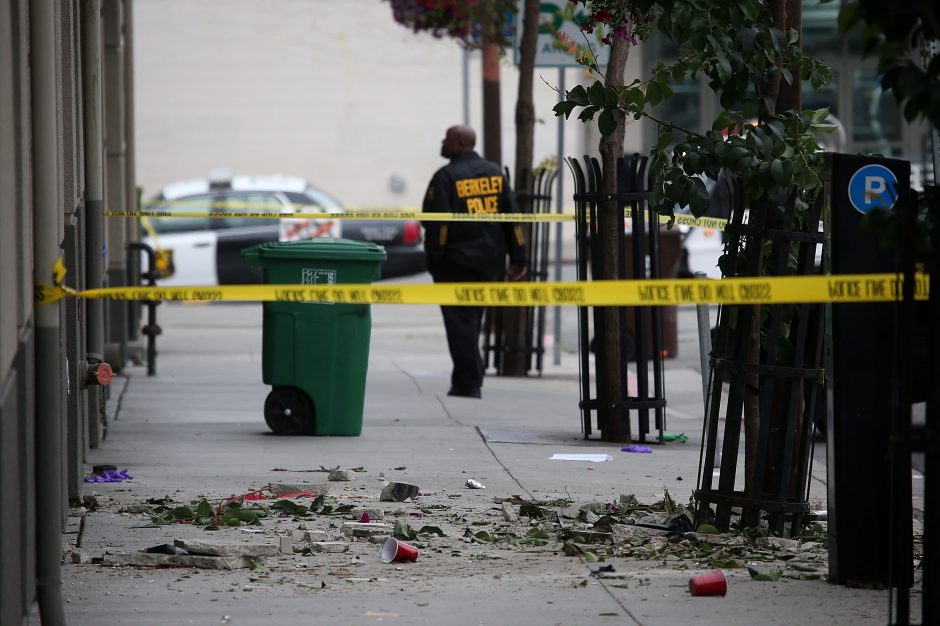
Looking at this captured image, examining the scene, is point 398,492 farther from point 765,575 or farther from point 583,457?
point 765,575

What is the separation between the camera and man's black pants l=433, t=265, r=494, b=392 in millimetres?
11188

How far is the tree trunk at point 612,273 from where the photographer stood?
9109 millimetres

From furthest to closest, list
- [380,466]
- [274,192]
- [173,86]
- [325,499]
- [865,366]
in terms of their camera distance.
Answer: [173,86] → [274,192] → [380,466] → [325,499] → [865,366]

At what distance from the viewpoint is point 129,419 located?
33.1ft

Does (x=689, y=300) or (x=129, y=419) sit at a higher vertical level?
(x=689, y=300)

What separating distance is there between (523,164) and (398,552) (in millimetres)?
7724

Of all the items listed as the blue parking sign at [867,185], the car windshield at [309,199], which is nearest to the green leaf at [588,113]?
the blue parking sign at [867,185]

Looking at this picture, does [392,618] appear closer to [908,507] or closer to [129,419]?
[908,507]

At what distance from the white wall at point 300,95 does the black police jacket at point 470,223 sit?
70.7 feet

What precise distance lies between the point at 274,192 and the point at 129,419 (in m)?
13.7

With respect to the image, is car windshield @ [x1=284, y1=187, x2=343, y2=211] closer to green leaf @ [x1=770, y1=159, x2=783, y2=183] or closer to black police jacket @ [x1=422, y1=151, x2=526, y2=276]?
black police jacket @ [x1=422, y1=151, x2=526, y2=276]

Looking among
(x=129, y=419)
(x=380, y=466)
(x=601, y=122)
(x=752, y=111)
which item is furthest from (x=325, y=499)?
(x=129, y=419)

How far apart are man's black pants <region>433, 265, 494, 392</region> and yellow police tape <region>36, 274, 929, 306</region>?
596 centimetres

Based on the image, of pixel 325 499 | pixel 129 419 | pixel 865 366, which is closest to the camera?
pixel 865 366
